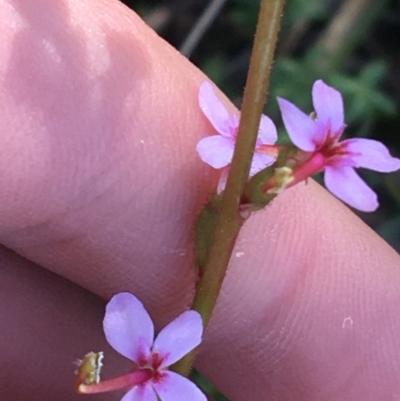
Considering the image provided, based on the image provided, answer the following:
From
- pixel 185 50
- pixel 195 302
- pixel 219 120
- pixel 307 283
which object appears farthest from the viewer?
pixel 185 50

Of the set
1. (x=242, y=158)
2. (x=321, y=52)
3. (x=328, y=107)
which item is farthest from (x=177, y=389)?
(x=321, y=52)

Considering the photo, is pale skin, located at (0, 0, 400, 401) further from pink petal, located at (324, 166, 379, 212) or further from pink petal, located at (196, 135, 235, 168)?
pink petal, located at (324, 166, 379, 212)

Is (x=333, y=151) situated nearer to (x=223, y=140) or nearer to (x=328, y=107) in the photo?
(x=328, y=107)

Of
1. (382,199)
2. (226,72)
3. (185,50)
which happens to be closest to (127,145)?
(185,50)

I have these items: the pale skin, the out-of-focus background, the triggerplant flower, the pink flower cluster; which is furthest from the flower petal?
the out-of-focus background

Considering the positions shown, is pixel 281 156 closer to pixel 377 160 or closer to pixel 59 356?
pixel 377 160

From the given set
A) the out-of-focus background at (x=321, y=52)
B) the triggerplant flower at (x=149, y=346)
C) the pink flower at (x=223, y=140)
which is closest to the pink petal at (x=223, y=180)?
the pink flower at (x=223, y=140)

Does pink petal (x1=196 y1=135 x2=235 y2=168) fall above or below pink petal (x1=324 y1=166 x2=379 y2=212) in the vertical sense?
above
